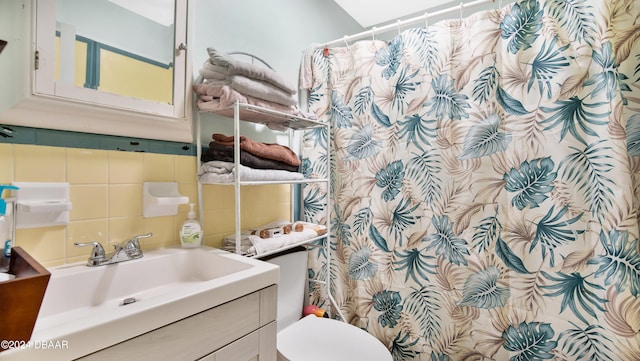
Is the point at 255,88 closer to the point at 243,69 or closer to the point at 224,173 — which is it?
the point at 243,69

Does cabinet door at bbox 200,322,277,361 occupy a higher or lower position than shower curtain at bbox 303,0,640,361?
lower

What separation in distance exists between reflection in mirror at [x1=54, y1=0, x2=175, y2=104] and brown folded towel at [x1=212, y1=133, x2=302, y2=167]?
23cm

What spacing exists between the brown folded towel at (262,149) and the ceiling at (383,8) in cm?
128

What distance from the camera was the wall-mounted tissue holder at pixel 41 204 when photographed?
78 cm

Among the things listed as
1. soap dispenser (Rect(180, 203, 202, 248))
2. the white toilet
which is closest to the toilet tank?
the white toilet

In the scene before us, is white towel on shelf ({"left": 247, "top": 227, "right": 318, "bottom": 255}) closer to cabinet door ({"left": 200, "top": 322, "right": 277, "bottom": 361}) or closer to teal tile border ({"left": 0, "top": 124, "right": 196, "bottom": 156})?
cabinet door ({"left": 200, "top": 322, "right": 277, "bottom": 361})

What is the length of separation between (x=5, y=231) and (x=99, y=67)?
519 millimetres

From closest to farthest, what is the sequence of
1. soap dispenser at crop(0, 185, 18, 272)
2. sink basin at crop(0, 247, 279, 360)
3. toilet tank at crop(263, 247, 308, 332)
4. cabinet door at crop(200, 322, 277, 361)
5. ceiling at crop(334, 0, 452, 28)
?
sink basin at crop(0, 247, 279, 360) → soap dispenser at crop(0, 185, 18, 272) → cabinet door at crop(200, 322, 277, 361) → toilet tank at crop(263, 247, 308, 332) → ceiling at crop(334, 0, 452, 28)

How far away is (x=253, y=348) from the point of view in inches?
33.4

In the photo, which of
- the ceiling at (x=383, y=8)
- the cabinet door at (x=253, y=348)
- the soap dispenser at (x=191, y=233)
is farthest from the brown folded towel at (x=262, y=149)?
the ceiling at (x=383, y=8)

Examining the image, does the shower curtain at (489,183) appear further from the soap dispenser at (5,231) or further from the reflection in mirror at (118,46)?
the soap dispenser at (5,231)

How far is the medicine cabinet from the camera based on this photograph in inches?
30.6

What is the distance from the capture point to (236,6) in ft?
4.41

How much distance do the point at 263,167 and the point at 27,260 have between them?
30.0 inches
